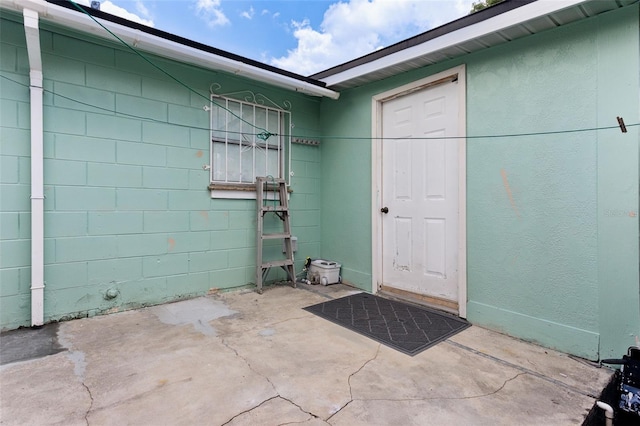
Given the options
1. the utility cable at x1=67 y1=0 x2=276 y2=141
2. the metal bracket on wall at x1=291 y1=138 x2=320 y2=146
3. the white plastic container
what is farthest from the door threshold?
the utility cable at x1=67 y1=0 x2=276 y2=141

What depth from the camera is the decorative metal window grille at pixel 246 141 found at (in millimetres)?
3582

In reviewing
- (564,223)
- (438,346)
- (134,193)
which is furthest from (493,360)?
(134,193)

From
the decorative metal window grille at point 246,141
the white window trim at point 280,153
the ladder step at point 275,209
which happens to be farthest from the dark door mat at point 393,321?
the decorative metal window grille at point 246,141

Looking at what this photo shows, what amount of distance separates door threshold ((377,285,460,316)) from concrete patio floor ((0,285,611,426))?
1.23 ft

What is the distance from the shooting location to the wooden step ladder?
3689mm

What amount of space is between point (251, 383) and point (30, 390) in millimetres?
1204

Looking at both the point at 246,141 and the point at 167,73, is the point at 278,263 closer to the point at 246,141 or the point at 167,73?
the point at 246,141

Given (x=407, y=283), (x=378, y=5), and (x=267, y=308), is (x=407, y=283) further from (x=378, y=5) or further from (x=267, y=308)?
(x=378, y=5)

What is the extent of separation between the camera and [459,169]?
2918 millimetres

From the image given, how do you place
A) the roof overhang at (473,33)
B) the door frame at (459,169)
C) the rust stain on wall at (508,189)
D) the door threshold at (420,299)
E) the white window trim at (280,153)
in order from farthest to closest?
the white window trim at (280,153), the door threshold at (420,299), the door frame at (459,169), the rust stain on wall at (508,189), the roof overhang at (473,33)

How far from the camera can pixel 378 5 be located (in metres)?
4.56

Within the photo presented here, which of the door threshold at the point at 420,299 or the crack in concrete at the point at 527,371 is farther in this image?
the door threshold at the point at 420,299

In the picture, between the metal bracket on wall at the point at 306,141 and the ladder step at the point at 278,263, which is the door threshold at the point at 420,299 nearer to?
the ladder step at the point at 278,263

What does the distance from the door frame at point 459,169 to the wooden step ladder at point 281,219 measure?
1.09 meters
